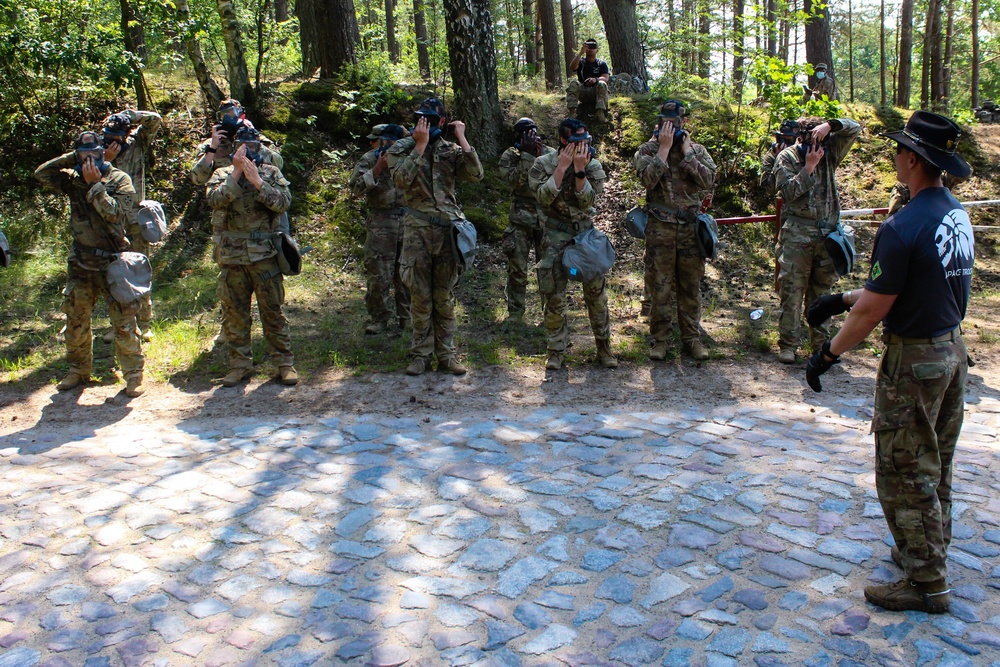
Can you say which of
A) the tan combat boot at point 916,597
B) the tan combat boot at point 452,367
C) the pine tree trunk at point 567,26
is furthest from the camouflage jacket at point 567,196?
the pine tree trunk at point 567,26

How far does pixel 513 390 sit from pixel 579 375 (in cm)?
77

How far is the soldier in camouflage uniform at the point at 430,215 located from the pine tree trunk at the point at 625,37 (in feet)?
26.8

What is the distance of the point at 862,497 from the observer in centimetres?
516

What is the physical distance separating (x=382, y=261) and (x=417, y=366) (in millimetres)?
1757

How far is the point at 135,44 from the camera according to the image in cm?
1213

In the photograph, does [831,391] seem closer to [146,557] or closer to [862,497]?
[862,497]

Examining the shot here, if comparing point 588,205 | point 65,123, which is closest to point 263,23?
point 65,123

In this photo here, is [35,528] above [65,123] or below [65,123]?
below

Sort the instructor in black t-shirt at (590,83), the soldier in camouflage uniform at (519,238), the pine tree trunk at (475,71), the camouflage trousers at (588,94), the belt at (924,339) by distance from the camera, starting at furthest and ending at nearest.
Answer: the camouflage trousers at (588,94), the instructor in black t-shirt at (590,83), the pine tree trunk at (475,71), the soldier in camouflage uniform at (519,238), the belt at (924,339)

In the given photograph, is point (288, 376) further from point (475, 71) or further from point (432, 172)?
point (475, 71)

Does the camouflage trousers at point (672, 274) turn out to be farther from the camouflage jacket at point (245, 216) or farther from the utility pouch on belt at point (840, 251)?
the camouflage jacket at point (245, 216)

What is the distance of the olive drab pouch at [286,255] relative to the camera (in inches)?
304

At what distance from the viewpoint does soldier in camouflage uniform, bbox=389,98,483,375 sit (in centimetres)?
774

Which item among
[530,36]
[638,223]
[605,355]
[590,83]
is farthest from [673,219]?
[530,36]
